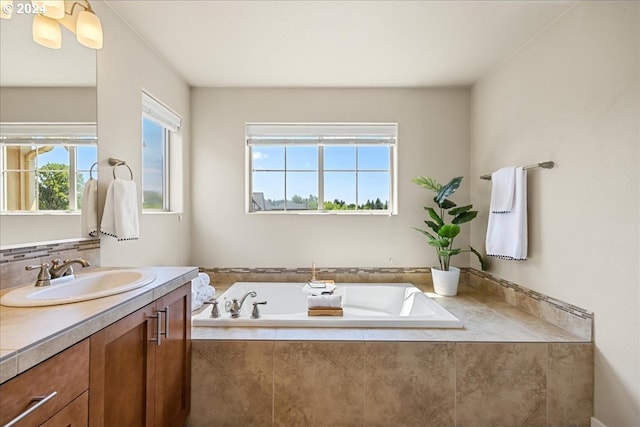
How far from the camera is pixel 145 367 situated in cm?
118

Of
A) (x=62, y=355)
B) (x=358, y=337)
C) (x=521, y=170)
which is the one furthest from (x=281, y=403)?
(x=521, y=170)

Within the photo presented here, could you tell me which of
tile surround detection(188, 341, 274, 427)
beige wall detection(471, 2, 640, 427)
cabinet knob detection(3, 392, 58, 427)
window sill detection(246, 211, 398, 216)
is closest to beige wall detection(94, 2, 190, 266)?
window sill detection(246, 211, 398, 216)

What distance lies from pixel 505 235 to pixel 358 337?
134cm

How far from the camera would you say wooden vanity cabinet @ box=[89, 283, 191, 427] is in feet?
3.12

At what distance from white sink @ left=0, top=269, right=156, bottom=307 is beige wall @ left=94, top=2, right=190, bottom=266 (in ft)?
1.09

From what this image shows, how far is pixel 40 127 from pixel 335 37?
5.49 ft

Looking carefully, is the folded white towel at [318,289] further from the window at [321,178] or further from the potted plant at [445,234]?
the potted plant at [445,234]

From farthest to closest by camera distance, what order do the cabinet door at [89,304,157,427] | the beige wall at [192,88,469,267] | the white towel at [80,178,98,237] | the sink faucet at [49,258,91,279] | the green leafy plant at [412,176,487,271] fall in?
the beige wall at [192,88,469,267] → the green leafy plant at [412,176,487,271] → the white towel at [80,178,98,237] → the sink faucet at [49,258,91,279] → the cabinet door at [89,304,157,427]

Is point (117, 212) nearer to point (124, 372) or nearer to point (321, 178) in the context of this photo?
point (124, 372)

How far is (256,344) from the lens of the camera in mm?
1604

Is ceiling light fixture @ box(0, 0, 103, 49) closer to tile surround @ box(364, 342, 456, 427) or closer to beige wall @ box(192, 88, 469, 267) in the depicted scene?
beige wall @ box(192, 88, 469, 267)

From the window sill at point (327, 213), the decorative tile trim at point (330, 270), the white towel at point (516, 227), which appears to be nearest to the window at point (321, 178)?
the window sill at point (327, 213)

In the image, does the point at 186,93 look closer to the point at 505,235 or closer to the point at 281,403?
the point at 281,403

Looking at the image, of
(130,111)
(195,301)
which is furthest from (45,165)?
(195,301)
